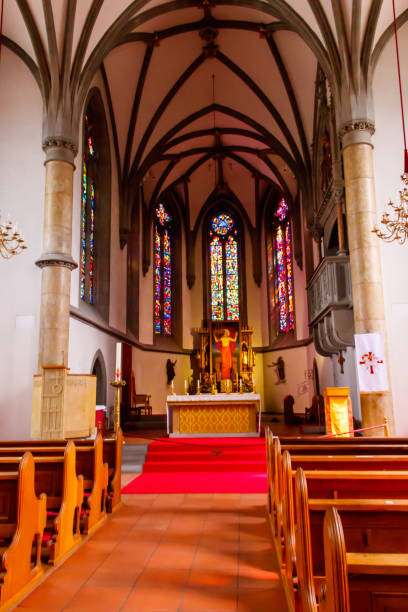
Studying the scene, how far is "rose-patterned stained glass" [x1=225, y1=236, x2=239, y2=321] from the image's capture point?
945 inches

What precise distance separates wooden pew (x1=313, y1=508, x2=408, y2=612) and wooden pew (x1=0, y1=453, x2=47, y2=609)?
8.14ft

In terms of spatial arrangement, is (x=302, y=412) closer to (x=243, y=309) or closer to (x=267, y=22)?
(x=243, y=309)

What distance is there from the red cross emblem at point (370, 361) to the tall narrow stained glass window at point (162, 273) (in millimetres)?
12892

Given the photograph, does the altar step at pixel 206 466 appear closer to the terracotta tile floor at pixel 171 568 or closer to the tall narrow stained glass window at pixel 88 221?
the terracotta tile floor at pixel 171 568

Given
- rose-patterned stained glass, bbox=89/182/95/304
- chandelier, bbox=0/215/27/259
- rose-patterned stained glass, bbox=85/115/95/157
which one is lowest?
chandelier, bbox=0/215/27/259

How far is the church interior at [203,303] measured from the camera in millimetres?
3742

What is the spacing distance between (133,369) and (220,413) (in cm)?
732

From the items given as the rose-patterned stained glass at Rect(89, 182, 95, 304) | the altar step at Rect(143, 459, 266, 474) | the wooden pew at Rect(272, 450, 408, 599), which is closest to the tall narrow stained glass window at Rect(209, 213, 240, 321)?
the rose-patterned stained glass at Rect(89, 182, 95, 304)

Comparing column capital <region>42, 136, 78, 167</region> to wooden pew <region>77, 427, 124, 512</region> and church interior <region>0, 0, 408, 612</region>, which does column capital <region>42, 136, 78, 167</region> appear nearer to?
church interior <region>0, 0, 408, 612</region>

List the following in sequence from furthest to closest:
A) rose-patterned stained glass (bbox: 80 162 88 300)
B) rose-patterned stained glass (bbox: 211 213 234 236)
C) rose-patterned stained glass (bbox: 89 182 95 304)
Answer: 1. rose-patterned stained glass (bbox: 211 213 234 236)
2. rose-patterned stained glass (bbox: 89 182 95 304)
3. rose-patterned stained glass (bbox: 80 162 88 300)

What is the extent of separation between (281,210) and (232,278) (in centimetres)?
422

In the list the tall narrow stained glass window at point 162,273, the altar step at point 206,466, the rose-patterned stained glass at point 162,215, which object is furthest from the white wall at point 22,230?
the rose-patterned stained glass at point 162,215

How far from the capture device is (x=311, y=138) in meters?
16.1

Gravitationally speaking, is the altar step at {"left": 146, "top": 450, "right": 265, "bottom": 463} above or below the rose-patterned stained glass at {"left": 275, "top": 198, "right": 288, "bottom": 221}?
below
